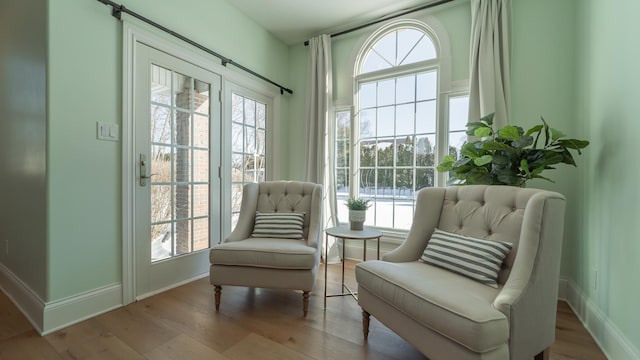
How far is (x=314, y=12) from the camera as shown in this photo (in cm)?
302

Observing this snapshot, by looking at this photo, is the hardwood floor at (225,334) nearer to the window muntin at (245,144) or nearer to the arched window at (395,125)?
the window muntin at (245,144)

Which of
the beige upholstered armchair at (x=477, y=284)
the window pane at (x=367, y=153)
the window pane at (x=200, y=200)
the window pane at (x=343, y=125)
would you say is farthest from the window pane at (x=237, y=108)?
the beige upholstered armchair at (x=477, y=284)

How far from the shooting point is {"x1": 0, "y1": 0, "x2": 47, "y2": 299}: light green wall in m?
1.77

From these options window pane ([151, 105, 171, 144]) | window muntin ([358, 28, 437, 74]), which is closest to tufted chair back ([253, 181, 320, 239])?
window pane ([151, 105, 171, 144])

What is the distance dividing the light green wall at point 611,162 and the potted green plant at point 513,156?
20 centimetres

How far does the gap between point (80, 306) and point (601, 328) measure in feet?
10.4

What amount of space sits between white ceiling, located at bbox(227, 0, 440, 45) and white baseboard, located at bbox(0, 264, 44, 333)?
2.93 m

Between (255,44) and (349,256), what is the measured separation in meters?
2.68

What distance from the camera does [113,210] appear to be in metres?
2.02

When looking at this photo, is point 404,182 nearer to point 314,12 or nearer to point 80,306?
point 314,12

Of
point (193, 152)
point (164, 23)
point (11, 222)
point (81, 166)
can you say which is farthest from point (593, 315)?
point (11, 222)

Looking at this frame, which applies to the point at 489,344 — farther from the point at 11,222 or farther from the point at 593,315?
the point at 11,222

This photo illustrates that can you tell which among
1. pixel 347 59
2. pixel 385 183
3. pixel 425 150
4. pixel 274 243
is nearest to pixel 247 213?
pixel 274 243

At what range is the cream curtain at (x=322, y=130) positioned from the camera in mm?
3305
